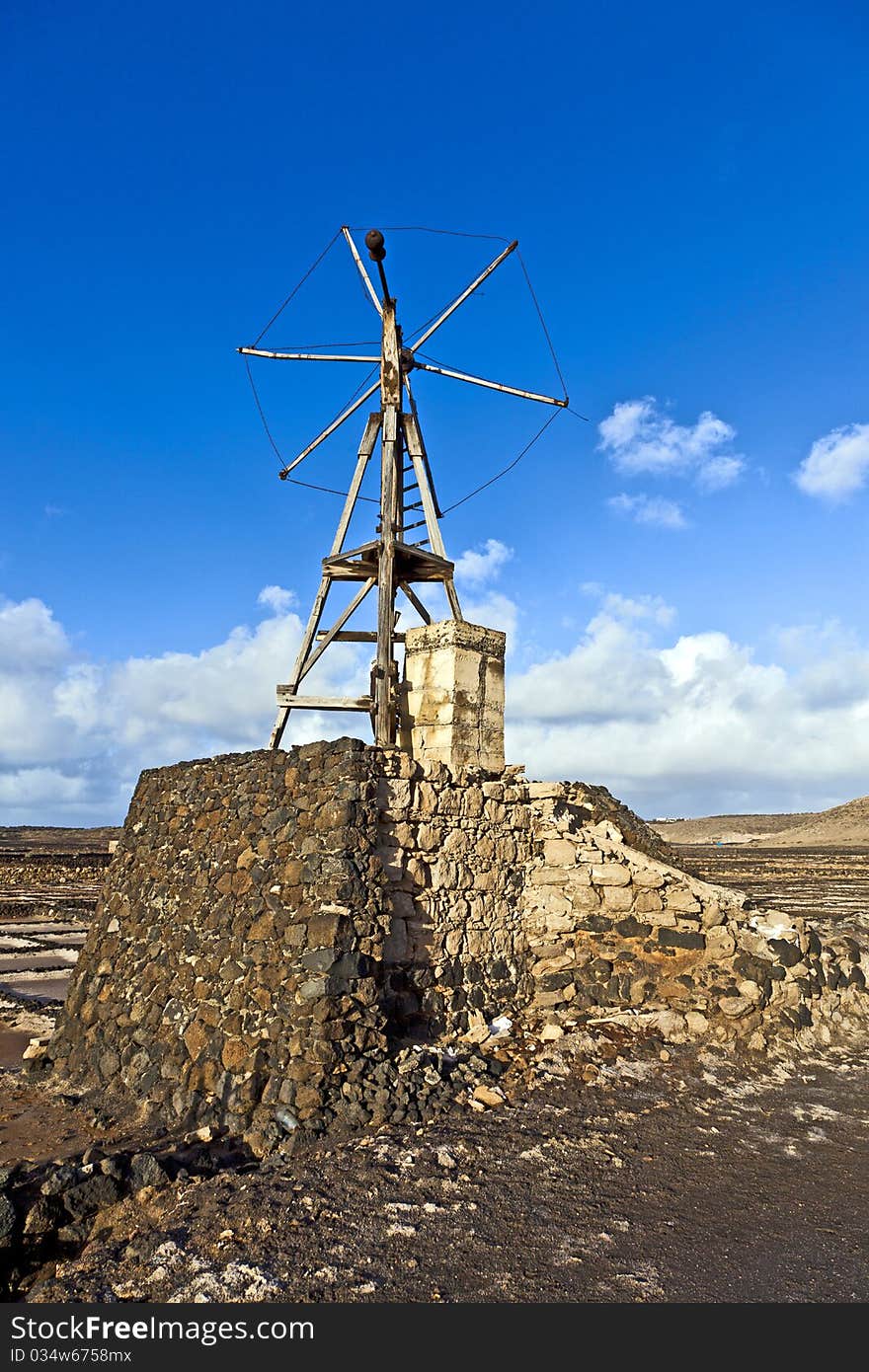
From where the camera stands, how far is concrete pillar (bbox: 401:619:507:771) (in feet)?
31.5

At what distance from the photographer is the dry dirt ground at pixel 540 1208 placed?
4465 mm

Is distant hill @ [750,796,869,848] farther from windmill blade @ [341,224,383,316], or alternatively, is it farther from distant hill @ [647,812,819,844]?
windmill blade @ [341,224,383,316]

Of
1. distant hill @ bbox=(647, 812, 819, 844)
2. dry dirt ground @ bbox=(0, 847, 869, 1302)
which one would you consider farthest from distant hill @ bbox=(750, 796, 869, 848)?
dry dirt ground @ bbox=(0, 847, 869, 1302)

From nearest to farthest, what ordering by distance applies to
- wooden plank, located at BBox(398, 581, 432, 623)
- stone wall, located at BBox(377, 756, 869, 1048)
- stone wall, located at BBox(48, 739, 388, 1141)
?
stone wall, located at BBox(48, 739, 388, 1141)
stone wall, located at BBox(377, 756, 869, 1048)
wooden plank, located at BBox(398, 581, 432, 623)

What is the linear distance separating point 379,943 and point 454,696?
297 cm

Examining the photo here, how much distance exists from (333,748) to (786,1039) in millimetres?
5711

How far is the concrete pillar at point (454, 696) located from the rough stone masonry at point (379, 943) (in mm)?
365

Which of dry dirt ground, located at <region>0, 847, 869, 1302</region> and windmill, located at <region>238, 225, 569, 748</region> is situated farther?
windmill, located at <region>238, 225, 569, 748</region>

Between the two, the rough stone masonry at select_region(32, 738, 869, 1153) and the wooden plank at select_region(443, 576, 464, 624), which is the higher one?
the wooden plank at select_region(443, 576, 464, 624)

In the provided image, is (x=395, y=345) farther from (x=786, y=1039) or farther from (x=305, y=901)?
(x=786, y=1039)

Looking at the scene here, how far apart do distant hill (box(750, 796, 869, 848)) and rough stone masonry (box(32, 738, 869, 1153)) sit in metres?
73.8

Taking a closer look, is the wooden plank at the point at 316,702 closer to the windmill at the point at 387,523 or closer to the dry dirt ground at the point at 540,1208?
the windmill at the point at 387,523

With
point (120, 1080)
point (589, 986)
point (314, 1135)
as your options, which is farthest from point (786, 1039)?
point (120, 1080)

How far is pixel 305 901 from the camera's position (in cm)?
797
